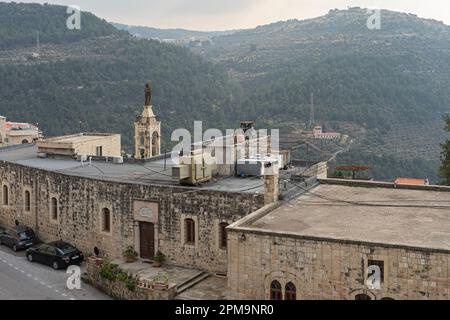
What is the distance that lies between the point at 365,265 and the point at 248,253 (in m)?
3.76

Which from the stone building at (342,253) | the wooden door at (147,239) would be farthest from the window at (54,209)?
the stone building at (342,253)

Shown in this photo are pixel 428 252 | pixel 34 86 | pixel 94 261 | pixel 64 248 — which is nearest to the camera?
pixel 428 252

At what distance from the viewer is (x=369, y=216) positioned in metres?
20.5

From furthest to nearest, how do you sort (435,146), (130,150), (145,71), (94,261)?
(145,71) < (435,146) < (130,150) < (94,261)

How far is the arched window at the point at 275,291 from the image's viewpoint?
59.7 feet

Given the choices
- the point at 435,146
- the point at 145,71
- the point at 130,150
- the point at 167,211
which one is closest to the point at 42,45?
the point at 145,71

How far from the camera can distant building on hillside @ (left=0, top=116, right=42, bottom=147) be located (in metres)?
46.7

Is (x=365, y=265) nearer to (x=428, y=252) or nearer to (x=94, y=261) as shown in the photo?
(x=428, y=252)

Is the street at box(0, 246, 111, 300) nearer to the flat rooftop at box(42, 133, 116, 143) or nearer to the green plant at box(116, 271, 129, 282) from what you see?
the green plant at box(116, 271, 129, 282)

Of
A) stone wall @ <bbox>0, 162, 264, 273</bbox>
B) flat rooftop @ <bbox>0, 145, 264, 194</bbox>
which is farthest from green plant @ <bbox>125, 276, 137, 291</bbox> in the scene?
flat rooftop @ <bbox>0, 145, 264, 194</bbox>

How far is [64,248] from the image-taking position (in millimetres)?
26328

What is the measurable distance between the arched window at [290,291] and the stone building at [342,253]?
0.03 metres

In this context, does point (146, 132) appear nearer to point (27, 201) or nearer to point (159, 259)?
point (27, 201)

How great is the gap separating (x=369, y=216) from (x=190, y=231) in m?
7.57
